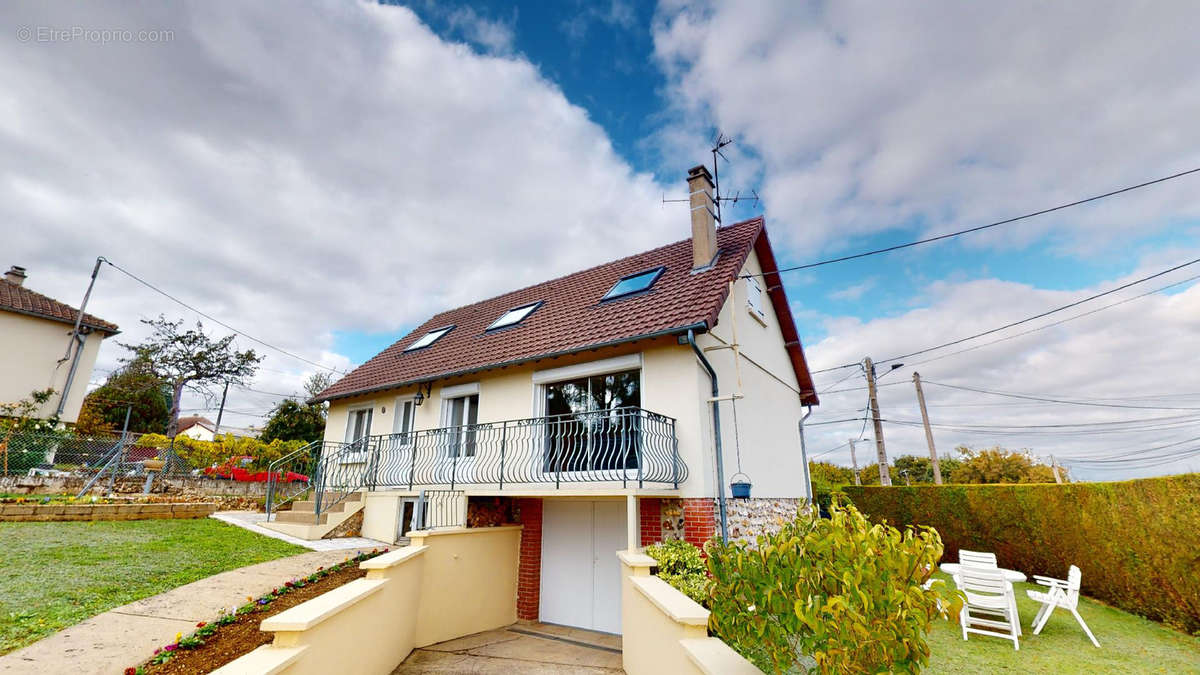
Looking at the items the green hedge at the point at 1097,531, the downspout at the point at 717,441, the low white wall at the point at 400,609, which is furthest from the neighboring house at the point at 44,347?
the green hedge at the point at 1097,531

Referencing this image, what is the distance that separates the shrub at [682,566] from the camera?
5773 mm

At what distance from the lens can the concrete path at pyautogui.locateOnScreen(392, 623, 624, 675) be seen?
6137mm

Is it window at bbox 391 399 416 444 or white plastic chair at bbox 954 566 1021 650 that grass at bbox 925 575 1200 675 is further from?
window at bbox 391 399 416 444

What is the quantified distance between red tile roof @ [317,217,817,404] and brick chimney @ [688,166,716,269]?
0.28 m

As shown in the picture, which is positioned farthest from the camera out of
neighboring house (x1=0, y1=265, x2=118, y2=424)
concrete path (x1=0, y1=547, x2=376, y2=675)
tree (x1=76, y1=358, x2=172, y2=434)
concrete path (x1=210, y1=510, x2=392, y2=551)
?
tree (x1=76, y1=358, x2=172, y2=434)

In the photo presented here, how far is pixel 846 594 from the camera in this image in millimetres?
2156

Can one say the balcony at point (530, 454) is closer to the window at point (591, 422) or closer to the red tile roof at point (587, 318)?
the window at point (591, 422)

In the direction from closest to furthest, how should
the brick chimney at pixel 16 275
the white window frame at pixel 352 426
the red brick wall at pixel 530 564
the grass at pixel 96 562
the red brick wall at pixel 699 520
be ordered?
the grass at pixel 96 562, the red brick wall at pixel 699 520, the red brick wall at pixel 530 564, the white window frame at pixel 352 426, the brick chimney at pixel 16 275

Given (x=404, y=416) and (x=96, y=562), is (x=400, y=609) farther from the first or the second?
(x=404, y=416)

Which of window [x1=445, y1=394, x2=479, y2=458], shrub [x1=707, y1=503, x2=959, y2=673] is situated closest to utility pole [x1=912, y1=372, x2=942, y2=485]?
window [x1=445, y1=394, x2=479, y2=458]

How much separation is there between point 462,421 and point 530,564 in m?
3.49

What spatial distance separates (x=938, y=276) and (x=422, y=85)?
14083 millimetres

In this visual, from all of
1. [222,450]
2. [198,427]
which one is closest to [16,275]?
[222,450]

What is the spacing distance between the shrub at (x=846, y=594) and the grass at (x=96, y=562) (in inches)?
224
